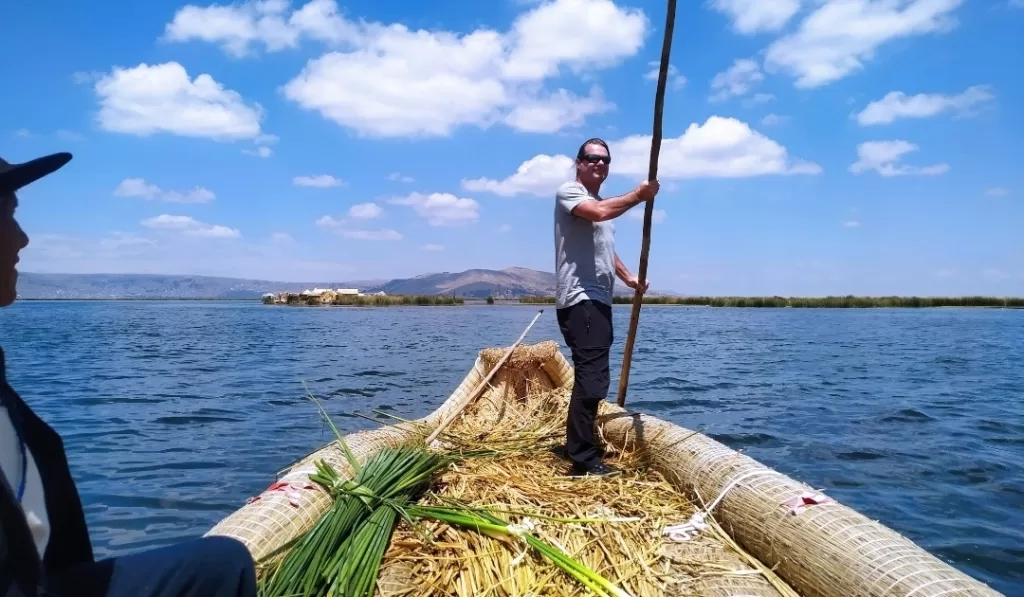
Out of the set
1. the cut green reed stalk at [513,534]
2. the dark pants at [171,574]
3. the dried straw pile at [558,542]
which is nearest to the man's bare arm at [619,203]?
the dried straw pile at [558,542]

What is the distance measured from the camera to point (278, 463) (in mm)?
7418

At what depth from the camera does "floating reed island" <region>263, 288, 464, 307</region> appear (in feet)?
239

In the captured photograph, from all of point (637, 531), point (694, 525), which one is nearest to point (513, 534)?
point (637, 531)

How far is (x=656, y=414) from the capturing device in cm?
1038

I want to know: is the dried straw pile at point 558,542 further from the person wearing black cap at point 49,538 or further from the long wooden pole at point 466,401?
the person wearing black cap at point 49,538

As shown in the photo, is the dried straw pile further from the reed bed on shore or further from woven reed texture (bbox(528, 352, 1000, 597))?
the reed bed on shore

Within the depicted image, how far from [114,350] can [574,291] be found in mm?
21837

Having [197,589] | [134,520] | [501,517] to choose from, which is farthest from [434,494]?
[134,520]

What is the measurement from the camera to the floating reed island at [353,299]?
72.9 m

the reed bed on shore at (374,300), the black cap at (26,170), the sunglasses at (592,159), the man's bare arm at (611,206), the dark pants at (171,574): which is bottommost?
the reed bed on shore at (374,300)

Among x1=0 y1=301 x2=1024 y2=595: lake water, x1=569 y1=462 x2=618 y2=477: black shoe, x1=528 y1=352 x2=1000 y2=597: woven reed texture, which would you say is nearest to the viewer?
x1=528 y1=352 x2=1000 y2=597: woven reed texture

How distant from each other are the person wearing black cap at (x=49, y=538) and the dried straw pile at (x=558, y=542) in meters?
1.27

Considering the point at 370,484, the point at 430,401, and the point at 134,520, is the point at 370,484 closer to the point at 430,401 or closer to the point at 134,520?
the point at 134,520

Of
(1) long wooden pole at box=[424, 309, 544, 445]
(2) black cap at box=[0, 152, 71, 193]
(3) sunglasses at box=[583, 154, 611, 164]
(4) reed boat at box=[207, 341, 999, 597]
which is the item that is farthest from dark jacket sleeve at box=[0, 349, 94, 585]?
(3) sunglasses at box=[583, 154, 611, 164]
